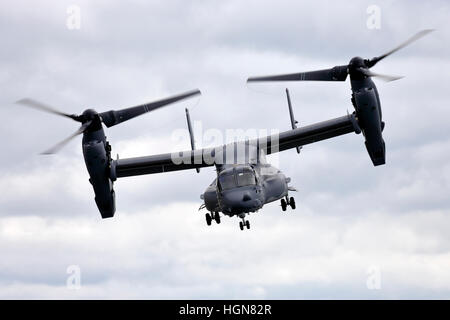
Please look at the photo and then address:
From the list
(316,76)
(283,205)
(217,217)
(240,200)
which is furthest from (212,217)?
(316,76)

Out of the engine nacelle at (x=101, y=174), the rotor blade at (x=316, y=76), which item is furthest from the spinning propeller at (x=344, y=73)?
the engine nacelle at (x=101, y=174)

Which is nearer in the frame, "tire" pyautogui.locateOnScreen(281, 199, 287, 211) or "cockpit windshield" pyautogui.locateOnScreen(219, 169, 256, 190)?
"cockpit windshield" pyautogui.locateOnScreen(219, 169, 256, 190)

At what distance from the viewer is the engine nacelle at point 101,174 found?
32688 mm

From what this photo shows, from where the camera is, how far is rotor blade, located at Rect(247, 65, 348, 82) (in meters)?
33.2

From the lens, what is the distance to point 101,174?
33500 mm

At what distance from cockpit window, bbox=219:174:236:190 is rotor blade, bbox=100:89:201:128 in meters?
4.05

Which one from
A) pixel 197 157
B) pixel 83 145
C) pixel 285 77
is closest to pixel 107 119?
pixel 83 145

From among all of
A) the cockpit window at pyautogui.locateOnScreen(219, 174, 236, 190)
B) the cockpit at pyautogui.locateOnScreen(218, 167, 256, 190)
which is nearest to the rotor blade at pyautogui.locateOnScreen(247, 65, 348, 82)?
the cockpit at pyautogui.locateOnScreen(218, 167, 256, 190)

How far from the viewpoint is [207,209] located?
36.1 meters

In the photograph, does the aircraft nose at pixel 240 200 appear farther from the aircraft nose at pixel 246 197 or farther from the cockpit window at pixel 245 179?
the cockpit window at pixel 245 179

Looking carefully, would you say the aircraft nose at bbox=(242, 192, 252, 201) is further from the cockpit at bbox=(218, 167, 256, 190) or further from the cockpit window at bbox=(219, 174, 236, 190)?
the cockpit window at bbox=(219, 174, 236, 190)

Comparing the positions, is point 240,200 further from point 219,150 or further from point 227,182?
point 219,150
